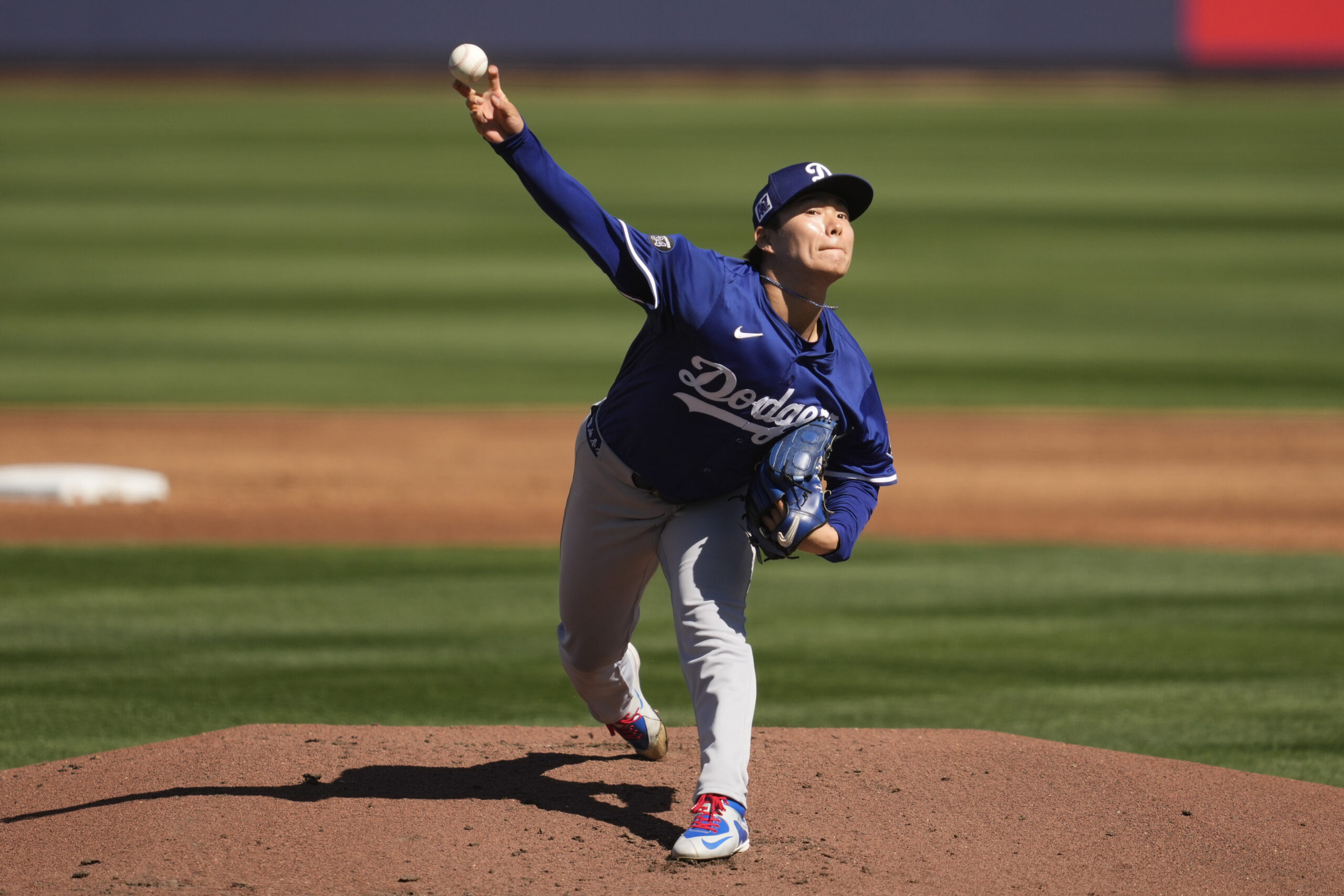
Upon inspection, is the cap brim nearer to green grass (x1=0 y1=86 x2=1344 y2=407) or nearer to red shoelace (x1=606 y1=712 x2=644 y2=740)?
red shoelace (x1=606 y1=712 x2=644 y2=740)

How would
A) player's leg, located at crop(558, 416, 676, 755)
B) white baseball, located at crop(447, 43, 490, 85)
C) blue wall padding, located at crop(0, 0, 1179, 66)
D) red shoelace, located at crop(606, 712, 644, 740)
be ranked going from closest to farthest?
white baseball, located at crop(447, 43, 490, 85)
player's leg, located at crop(558, 416, 676, 755)
red shoelace, located at crop(606, 712, 644, 740)
blue wall padding, located at crop(0, 0, 1179, 66)

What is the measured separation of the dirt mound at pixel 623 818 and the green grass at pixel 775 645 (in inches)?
28.5

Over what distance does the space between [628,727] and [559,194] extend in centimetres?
160

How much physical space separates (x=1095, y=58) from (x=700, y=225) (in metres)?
11.4

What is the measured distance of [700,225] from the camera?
1753 centimetres

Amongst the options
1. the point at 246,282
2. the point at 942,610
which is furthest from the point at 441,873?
the point at 246,282

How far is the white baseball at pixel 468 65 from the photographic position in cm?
347

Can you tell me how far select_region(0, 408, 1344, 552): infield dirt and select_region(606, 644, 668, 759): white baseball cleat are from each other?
357cm

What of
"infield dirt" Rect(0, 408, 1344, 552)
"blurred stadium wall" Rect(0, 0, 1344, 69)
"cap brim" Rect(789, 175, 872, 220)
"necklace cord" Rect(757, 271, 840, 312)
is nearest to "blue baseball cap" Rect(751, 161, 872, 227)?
"cap brim" Rect(789, 175, 872, 220)

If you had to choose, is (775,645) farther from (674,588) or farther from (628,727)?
(674,588)


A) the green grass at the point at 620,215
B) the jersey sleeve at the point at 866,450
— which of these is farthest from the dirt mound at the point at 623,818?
the green grass at the point at 620,215

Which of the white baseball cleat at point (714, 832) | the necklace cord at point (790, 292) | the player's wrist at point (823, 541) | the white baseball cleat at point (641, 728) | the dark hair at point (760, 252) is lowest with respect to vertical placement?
the white baseball cleat at point (714, 832)

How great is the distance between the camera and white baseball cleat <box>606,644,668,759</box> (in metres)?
4.35

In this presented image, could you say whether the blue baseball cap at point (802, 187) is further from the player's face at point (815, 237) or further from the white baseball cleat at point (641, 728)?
the white baseball cleat at point (641, 728)
